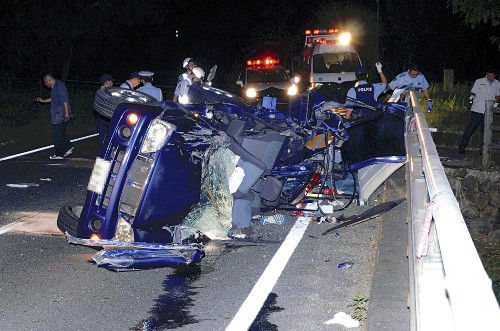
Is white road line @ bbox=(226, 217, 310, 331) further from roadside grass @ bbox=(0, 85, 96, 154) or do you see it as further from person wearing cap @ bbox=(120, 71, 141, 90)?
roadside grass @ bbox=(0, 85, 96, 154)

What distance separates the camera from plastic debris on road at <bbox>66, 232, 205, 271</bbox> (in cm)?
579

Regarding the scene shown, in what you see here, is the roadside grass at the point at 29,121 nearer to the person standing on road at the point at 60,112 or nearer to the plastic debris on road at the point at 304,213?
the person standing on road at the point at 60,112

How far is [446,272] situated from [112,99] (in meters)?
5.22

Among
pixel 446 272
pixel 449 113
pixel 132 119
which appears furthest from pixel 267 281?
pixel 449 113

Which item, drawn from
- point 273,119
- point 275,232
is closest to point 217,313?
point 275,232

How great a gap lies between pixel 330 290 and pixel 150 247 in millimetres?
1585

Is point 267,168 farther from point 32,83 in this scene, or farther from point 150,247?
point 32,83

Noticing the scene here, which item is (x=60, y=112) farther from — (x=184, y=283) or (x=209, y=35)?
(x=209, y=35)

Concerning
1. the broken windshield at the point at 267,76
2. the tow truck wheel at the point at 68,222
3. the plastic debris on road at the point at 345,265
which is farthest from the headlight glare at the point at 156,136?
the broken windshield at the point at 267,76

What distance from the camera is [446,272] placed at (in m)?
2.28

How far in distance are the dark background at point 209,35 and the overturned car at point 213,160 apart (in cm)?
1941

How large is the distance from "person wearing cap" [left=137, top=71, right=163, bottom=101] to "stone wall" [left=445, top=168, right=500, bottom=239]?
570 centimetres

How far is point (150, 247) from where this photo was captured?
6.06 metres

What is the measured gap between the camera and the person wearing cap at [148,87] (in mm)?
12133
